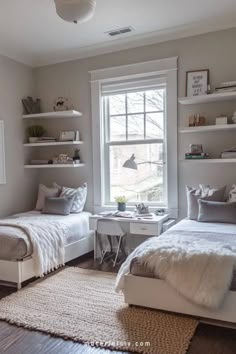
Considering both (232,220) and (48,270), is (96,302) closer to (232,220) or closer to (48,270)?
(48,270)

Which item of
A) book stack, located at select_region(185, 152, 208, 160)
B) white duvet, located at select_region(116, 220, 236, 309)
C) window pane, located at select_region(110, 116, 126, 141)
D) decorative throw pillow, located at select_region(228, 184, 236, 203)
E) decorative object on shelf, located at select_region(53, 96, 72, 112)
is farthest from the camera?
decorative object on shelf, located at select_region(53, 96, 72, 112)

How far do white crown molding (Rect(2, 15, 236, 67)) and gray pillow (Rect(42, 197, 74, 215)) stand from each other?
1986 mm

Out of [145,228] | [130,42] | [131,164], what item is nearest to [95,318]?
[145,228]

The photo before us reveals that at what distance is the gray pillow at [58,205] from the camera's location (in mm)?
4141

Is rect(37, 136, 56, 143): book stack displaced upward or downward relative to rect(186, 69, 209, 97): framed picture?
downward

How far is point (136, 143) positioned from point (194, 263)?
2.25 meters

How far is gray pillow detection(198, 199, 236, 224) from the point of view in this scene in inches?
129

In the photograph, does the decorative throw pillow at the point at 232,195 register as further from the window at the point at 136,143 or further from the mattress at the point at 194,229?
the window at the point at 136,143

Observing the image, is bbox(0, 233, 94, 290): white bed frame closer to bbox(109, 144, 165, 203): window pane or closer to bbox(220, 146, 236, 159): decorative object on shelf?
bbox(109, 144, 165, 203): window pane

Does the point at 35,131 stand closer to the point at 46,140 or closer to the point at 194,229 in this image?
the point at 46,140

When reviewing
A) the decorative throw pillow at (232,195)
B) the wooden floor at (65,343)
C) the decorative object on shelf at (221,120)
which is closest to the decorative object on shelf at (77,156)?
the decorative object on shelf at (221,120)

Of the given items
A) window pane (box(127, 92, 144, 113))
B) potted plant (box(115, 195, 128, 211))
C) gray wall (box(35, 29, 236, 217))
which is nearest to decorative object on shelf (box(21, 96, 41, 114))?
gray wall (box(35, 29, 236, 217))

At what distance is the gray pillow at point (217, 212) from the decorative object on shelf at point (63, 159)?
1.92 metres

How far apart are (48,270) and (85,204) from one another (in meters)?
1.35
